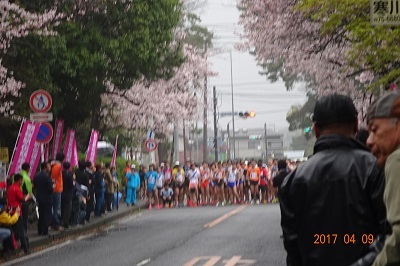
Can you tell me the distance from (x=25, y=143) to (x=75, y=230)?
257 cm

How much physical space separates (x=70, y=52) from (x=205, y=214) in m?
6.57

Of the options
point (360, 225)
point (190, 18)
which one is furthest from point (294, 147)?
point (360, 225)

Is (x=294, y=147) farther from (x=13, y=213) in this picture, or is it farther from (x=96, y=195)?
(x=13, y=213)

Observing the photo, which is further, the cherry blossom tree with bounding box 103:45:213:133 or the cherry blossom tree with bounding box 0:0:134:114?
the cherry blossom tree with bounding box 103:45:213:133

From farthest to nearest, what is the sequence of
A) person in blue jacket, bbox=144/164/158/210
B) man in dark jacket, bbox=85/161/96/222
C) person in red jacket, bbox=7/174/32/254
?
person in blue jacket, bbox=144/164/158/210 < man in dark jacket, bbox=85/161/96/222 < person in red jacket, bbox=7/174/32/254

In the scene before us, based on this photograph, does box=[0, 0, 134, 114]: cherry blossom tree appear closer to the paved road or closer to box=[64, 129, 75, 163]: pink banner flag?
box=[64, 129, 75, 163]: pink banner flag

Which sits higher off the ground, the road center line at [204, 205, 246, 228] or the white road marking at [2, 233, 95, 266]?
the road center line at [204, 205, 246, 228]

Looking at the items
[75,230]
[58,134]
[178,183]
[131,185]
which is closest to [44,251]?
[75,230]

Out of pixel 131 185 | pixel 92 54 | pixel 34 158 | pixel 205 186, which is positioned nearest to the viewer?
pixel 34 158

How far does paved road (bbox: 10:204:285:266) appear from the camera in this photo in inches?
653

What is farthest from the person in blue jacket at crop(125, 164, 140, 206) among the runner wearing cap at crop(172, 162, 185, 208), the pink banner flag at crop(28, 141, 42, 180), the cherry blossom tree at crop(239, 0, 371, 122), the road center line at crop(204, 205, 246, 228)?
the pink banner flag at crop(28, 141, 42, 180)

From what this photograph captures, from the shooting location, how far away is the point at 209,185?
38.6 meters
